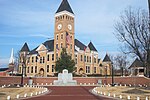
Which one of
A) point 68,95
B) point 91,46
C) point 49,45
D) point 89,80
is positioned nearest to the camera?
point 68,95

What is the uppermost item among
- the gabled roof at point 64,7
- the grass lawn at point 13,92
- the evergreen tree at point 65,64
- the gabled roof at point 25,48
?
the gabled roof at point 64,7

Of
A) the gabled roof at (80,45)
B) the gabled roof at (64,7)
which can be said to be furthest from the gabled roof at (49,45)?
the gabled roof at (64,7)

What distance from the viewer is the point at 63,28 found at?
214 ft

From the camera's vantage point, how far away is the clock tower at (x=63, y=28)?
213 feet

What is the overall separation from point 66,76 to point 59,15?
85.8ft

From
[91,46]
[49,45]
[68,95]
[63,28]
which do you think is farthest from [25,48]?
[68,95]

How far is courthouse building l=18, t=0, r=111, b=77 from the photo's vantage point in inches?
2566

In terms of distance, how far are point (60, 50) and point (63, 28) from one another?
6805mm

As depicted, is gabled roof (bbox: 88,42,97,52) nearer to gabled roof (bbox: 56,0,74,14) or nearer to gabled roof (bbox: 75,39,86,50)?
gabled roof (bbox: 75,39,86,50)

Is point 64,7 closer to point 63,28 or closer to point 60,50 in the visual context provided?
point 63,28

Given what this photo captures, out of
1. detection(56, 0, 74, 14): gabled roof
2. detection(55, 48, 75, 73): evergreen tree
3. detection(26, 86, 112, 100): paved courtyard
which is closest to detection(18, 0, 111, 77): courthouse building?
detection(56, 0, 74, 14): gabled roof

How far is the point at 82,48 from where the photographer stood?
72.1 m

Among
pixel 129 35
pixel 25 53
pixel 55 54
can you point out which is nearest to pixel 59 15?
pixel 55 54

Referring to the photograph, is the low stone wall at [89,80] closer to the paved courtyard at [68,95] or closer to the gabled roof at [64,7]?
the paved courtyard at [68,95]
